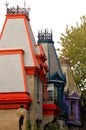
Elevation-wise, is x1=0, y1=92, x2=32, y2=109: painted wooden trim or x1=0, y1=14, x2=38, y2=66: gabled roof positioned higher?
x1=0, y1=14, x2=38, y2=66: gabled roof

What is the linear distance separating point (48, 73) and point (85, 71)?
19.0 meters

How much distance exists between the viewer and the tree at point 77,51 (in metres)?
63.2

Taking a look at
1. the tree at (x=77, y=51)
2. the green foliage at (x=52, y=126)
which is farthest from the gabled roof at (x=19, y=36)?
the tree at (x=77, y=51)

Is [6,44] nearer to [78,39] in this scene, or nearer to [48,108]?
[48,108]

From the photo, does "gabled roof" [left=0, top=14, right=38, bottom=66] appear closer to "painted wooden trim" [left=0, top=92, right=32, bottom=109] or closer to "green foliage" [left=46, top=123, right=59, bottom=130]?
"painted wooden trim" [left=0, top=92, right=32, bottom=109]

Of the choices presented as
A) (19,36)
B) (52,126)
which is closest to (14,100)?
(52,126)

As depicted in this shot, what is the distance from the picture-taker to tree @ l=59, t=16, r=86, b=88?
208 feet

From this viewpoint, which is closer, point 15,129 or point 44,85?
point 15,129

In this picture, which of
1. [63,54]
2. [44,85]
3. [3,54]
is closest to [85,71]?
[63,54]

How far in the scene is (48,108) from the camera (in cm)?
4131

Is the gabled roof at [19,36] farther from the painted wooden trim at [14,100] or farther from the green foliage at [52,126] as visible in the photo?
the green foliage at [52,126]

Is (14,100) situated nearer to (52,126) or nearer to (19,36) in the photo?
(52,126)

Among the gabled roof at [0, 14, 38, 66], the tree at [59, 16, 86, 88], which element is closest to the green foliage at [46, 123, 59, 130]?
the gabled roof at [0, 14, 38, 66]

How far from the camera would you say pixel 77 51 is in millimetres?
63594
